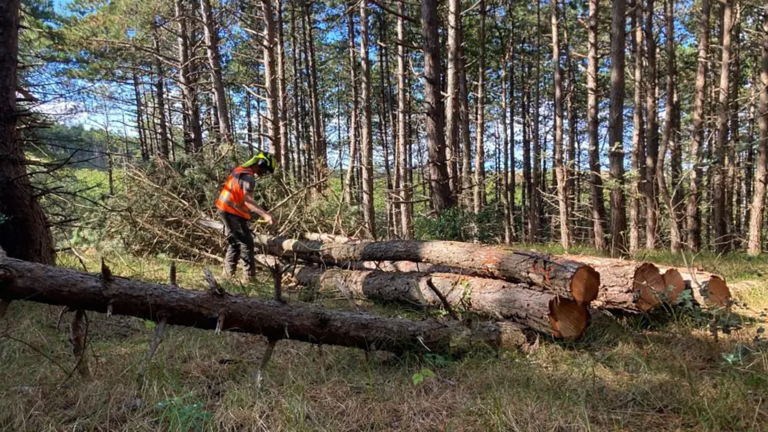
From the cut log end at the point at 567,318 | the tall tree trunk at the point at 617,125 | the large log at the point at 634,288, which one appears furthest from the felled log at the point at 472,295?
the tall tree trunk at the point at 617,125

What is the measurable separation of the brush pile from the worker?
1.27 metres

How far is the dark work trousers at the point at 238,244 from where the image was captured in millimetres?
5895

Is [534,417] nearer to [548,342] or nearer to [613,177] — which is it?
[548,342]

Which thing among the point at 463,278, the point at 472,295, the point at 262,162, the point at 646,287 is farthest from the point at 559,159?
the point at 262,162

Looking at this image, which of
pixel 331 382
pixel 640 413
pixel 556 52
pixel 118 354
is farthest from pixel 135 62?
pixel 640 413

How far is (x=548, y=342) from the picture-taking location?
3426mm

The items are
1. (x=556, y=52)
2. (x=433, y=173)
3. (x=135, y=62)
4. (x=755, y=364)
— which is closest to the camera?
(x=755, y=364)

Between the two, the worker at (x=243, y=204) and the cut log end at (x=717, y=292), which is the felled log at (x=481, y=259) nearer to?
the worker at (x=243, y=204)

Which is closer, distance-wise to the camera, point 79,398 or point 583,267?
point 79,398

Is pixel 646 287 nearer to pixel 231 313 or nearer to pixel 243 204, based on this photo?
pixel 231 313

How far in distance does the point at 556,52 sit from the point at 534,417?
500 inches

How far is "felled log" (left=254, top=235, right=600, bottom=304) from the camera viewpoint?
3.52 meters

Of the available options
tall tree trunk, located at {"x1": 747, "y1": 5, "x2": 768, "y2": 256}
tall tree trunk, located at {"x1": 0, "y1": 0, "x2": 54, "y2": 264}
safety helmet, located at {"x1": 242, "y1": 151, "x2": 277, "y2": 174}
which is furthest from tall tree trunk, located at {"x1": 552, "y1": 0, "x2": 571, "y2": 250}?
tall tree trunk, located at {"x1": 0, "y1": 0, "x2": 54, "y2": 264}

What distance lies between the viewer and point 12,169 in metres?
4.53
